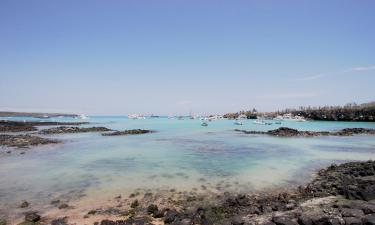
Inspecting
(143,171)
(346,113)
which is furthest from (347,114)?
(143,171)

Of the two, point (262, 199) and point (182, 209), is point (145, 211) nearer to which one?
point (182, 209)

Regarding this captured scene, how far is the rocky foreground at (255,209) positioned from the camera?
9211 mm

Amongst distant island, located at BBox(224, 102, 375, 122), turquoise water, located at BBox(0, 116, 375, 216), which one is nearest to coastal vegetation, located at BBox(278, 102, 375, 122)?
distant island, located at BBox(224, 102, 375, 122)

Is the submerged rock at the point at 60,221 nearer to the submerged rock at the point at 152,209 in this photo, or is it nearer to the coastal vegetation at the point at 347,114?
the submerged rock at the point at 152,209

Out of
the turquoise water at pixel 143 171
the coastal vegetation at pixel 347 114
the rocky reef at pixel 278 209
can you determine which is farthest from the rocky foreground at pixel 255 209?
the coastal vegetation at pixel 347 114

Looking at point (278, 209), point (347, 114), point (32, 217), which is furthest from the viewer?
point (347, 114)

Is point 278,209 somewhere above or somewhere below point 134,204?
above

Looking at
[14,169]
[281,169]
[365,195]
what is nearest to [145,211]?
[365,195]

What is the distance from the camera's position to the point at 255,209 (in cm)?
1115

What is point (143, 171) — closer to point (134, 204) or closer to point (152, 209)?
point (134, 204)

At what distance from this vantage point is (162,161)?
23875 mm

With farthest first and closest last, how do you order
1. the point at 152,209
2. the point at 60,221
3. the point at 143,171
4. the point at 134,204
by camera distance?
1. the point at 143,171
2. the point at 134,204
3. the point at 152,209
4. the point at 60,221

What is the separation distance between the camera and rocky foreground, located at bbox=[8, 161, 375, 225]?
9211 mm

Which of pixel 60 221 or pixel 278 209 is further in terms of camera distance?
pixel 278 209
